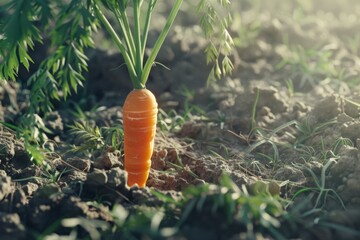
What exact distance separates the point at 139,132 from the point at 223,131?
89 centimetres

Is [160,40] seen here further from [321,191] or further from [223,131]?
[321,191]

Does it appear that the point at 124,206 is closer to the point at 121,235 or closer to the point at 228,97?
the point at 121,235

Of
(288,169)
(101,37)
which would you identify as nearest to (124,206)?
(288,169)

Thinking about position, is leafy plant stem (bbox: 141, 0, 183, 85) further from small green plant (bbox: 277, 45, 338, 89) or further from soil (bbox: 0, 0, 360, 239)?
small green plant (bbox: 277, 45, 338, 89)

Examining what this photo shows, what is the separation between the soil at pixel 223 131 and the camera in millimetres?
3183

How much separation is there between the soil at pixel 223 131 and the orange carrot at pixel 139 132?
133 millimetres

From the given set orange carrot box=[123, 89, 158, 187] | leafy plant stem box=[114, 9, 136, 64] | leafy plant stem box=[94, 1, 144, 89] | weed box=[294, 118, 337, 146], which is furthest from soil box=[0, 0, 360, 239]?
leafy plant stem box=[114, 9, 136, 64]

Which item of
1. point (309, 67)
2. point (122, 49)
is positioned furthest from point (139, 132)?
point (309, 67)

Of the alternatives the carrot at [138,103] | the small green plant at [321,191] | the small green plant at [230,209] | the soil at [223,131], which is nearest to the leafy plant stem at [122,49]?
the carrot at [138,103]

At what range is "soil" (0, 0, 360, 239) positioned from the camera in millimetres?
3183

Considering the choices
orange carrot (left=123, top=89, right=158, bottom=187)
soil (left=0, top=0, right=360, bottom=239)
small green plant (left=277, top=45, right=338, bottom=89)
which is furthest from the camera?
small green plant (left=277, top=45, right=338, bottom=89)

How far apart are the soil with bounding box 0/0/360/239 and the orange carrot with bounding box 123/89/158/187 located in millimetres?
133

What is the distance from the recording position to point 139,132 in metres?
3.48

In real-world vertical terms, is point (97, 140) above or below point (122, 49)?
below
